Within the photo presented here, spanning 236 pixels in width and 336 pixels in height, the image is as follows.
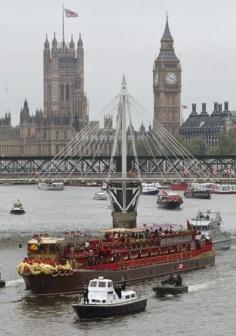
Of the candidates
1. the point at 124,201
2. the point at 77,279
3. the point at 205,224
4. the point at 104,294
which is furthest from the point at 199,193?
the point at 104,294

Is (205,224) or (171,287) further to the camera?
(205,224)

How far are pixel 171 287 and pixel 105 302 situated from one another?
24.1ft

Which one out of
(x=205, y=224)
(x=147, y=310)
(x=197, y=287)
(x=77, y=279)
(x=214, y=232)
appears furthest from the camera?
(x=205, y=224)

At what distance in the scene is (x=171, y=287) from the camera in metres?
72.4

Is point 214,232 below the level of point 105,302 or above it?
above

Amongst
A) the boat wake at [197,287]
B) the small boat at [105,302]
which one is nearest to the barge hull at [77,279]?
the boat wake at [197,287]

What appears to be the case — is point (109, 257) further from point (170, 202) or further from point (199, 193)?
point (199, 193)

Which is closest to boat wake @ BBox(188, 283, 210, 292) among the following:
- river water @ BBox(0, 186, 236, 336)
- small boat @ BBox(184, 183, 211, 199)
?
river water @ BBox(0, 186, 236, 336)

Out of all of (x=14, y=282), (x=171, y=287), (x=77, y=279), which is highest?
(x=77, y=279)

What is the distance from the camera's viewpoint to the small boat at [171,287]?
7206 centimetres

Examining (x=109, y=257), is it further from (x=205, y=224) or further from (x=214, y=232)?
(x=205, y=224)

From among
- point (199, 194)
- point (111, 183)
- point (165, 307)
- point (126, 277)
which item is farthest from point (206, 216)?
point (199, 194)

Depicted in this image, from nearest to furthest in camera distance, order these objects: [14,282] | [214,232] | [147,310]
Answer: [147,310]
[14,282]
[214,232]

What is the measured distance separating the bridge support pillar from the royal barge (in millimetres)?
19809
